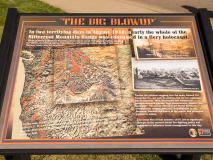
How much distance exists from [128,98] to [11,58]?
1.10m

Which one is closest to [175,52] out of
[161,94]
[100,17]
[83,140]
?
[161,94]

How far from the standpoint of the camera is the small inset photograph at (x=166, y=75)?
1.69 meters

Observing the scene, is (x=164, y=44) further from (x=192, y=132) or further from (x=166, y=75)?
(x=192, y=132)

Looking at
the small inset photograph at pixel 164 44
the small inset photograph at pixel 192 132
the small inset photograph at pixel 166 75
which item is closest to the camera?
the small inset photograph at pixel 192 132

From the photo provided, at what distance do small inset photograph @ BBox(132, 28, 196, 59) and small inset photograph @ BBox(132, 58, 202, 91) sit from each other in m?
0.06

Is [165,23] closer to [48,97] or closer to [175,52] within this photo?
[175,52]

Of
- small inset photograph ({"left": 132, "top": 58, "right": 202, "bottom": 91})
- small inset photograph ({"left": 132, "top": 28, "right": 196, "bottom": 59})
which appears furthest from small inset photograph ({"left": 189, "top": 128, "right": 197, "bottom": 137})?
small inset photograph ({"left": 132, "top": 28, "right": 196, "bottom": 59})

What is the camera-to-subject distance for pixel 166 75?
1.73m

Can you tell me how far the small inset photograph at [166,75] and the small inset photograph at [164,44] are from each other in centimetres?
6

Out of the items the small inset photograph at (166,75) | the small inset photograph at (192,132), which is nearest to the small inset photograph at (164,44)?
the small inset photograph at (166,75)

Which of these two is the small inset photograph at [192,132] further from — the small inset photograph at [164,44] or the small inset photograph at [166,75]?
the small inset photograph at [164,44]

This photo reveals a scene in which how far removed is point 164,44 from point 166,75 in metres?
0.33

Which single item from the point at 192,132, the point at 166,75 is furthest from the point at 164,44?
the point at 192,132

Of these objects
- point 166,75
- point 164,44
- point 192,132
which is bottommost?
point 192,132
